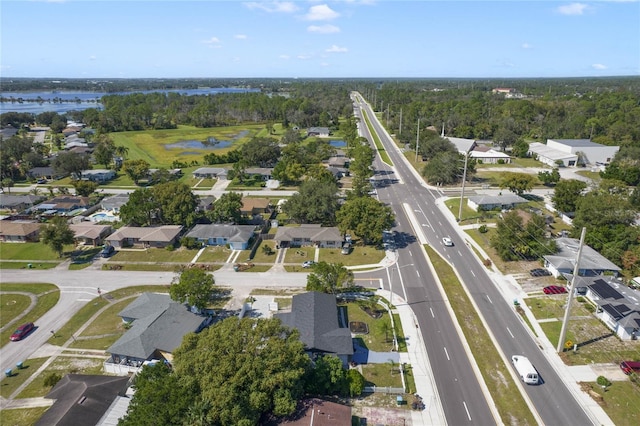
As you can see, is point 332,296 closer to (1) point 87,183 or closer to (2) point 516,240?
(2) point 516,240

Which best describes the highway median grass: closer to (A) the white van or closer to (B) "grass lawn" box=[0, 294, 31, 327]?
(A) the white van

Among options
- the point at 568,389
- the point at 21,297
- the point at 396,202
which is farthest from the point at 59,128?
the point at 568,389

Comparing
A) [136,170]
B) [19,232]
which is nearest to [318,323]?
[19,232]

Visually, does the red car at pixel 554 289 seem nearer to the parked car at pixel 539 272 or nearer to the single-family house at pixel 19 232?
the parked car at pixel 539 272

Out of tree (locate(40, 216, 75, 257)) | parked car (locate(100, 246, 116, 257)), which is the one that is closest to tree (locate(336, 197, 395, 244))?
parked car (locate(100, 246, 116, 257))

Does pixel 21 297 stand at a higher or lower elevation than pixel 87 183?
lower
